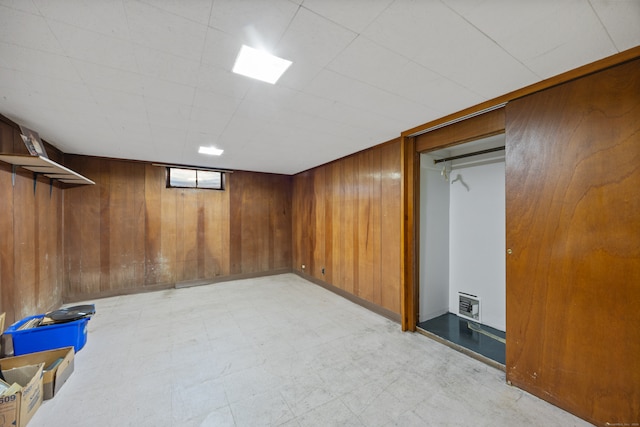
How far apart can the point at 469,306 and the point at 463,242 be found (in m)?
0.90

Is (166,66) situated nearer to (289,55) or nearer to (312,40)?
(289,55)

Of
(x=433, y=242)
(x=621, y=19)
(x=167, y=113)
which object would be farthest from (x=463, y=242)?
(x=167, y=113)

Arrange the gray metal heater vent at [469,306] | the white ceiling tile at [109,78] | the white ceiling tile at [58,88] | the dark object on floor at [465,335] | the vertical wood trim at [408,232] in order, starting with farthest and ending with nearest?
the gray metal heater vent at [469,306] < the vertical wood trim at [408,232] < the dark object on floor at [465,335] < the white ceiling tile at [58,88] < the white ceiling tile at [109,78]

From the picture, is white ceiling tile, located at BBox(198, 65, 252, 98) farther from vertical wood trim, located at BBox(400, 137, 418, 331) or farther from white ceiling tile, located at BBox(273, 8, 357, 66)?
vertical wood trim, located at BBox(400, 137, 418, 331)

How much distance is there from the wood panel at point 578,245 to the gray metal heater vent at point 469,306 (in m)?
1.32

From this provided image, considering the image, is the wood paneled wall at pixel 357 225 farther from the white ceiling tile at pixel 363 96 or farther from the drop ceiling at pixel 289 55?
the drop ceiling at pixel 289 55

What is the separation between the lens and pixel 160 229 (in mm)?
4828

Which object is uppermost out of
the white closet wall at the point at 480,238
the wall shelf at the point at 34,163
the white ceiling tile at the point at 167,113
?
the white ceiling tile at the point at 167,113

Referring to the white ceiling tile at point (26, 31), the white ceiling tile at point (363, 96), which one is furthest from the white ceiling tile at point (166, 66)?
the white ceiling tile at point (363, 96)

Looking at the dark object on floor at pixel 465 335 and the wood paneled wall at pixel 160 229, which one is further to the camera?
the wood paneled wall at pixel 160 229

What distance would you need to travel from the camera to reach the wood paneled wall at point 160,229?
4.21 metres

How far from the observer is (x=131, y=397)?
6.33ft

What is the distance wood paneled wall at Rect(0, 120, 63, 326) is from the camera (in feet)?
8.11

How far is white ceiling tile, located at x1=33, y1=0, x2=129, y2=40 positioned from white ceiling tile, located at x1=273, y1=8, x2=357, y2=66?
0.82m
